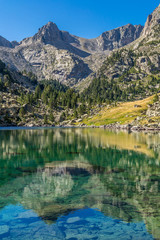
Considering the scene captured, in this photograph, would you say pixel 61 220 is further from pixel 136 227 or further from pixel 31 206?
pixel 136 227

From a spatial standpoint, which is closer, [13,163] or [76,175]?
[76,175]

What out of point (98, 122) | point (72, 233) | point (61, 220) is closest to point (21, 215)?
point (61, 220)

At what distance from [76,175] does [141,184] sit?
8775mm

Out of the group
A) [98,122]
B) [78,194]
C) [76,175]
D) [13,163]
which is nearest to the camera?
[78,194]

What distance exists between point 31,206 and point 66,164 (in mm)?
17273

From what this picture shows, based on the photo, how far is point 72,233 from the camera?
1245cm

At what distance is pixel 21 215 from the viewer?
15.0 metres

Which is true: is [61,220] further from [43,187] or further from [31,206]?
[43,187]

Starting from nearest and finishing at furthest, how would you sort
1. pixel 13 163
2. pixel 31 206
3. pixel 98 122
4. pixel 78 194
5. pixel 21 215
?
pixel 21 215 → pixel 31 206 → pixel 78 194 → pixel 13 163 → pixel 98 122

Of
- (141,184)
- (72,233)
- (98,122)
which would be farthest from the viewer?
(98,122)

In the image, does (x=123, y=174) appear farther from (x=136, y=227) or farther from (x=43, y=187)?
(x=136, y=227)

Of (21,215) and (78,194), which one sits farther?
(78,194)

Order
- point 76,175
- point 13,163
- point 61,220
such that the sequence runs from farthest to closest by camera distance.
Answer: point 13,163 < point 76,175 < point 61,220

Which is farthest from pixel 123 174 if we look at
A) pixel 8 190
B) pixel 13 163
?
pixel 13 163
